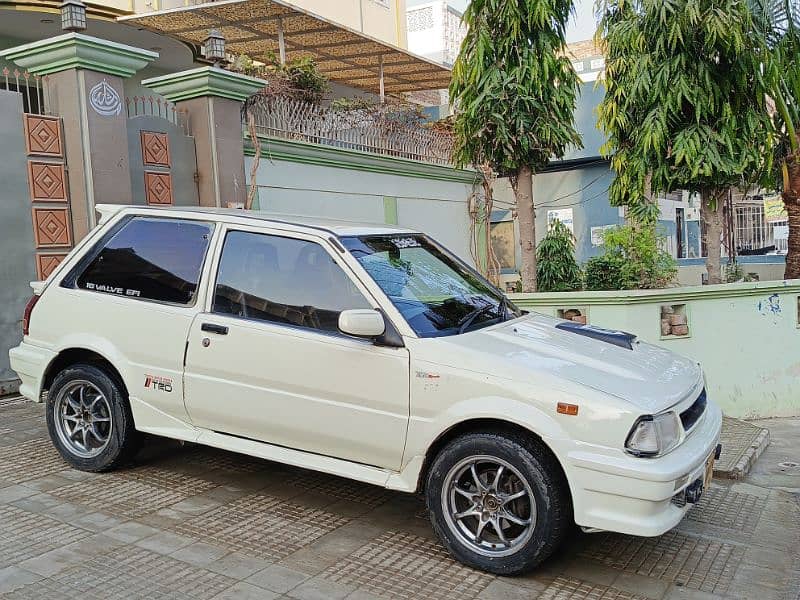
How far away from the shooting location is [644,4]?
28.7 ft

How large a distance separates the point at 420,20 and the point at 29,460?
26956mm

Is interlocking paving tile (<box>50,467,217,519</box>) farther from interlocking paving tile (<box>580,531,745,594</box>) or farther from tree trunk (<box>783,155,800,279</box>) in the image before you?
tree trunk (<box>783,155,800,279</box>)

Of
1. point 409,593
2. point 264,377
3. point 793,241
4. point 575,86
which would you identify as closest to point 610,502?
point 409,593

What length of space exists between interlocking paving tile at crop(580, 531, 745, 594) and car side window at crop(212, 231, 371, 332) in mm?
1960

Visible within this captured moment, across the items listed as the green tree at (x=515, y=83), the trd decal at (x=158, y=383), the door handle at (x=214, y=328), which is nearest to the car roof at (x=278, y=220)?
the door handle at (x=214, y=328)

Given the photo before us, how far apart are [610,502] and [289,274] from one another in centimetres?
224

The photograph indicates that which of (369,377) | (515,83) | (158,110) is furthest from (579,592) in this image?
(158,110)

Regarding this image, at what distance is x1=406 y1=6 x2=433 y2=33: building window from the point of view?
29.3m

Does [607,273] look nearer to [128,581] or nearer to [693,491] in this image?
[693,491]

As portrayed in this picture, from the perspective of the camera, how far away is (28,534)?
169 inches

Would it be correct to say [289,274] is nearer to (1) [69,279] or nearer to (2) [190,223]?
(2) [190,223]

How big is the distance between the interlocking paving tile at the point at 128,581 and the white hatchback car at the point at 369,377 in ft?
2.80

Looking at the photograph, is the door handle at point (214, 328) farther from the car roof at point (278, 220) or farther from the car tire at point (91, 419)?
the car tire at point (91, 419)

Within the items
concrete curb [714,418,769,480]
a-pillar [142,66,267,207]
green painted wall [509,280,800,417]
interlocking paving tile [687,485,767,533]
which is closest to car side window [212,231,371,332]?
interlocking paving tile [687,485,767,533]
